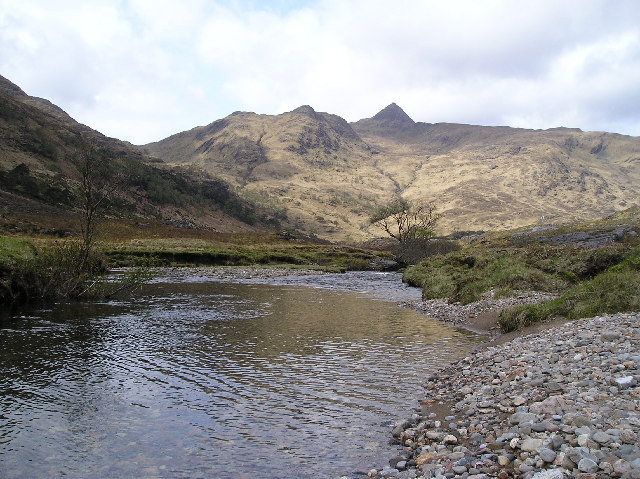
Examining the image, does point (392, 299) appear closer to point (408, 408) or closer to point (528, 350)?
point (528, 350)

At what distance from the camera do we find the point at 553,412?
26.9 feet

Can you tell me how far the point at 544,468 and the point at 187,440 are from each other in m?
6.67

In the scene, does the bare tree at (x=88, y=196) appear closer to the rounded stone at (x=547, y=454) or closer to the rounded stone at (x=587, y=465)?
the rounded stone at (x=547, y=454)

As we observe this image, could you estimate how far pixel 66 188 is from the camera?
196ft

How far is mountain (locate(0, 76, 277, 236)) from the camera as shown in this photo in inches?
3199

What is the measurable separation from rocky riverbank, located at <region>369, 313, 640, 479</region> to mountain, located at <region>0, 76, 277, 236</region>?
5401 centimetres

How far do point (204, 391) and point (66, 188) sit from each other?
5704 cm

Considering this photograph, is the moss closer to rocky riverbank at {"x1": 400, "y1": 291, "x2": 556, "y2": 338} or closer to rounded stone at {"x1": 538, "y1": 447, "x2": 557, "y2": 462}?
rocky riverbank at {"x1": 400, "y1": 291, "x2": 556, "y2": 338}

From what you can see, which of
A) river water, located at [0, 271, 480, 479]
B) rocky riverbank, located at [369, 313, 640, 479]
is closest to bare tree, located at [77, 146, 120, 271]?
river water, located at [0, 271, 480, 479]

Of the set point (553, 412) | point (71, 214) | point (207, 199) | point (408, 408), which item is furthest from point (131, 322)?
point (207, 199)

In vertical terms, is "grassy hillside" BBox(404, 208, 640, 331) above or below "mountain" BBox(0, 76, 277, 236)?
below

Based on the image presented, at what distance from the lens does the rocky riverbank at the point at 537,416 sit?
6453mm

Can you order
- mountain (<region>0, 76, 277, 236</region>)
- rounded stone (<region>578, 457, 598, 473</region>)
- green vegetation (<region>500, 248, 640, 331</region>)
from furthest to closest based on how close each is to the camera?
mountain (<region>0, 76, 277, 236</region>) < green vegetation (<region>500, 248, 640, 331</region>) < rounded stone (<region>578, 457, 598, 473</region>)

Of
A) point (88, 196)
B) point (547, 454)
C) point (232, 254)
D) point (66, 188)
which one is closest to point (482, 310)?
point (547, 454)
